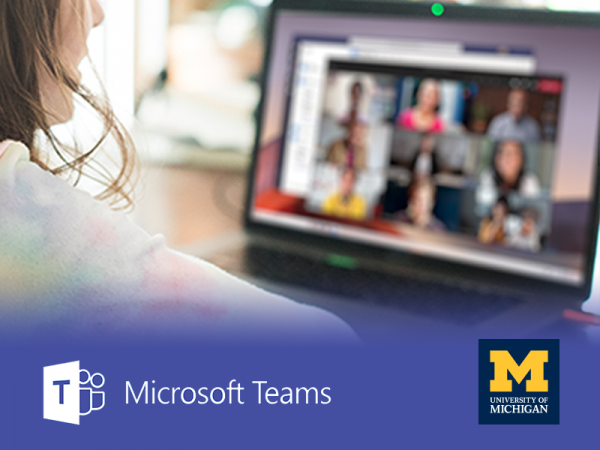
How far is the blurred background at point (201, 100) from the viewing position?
58 cm

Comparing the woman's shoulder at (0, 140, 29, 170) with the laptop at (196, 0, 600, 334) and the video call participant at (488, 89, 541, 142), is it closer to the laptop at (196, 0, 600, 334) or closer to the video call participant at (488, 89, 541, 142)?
the laptop at (196, 0, 600, 334)

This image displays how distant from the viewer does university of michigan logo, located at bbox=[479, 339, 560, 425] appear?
1.08ft

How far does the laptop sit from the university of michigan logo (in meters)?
0.11

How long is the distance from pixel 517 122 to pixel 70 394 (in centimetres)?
45

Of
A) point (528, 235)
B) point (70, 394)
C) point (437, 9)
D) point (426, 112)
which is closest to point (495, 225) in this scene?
point (528, 235)

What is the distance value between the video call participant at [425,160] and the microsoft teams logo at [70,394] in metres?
0.38

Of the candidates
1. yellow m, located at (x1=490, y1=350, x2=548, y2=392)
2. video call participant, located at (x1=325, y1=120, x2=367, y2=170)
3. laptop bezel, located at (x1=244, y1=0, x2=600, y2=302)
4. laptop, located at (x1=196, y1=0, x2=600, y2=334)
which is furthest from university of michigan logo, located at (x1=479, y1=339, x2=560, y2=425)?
video call participant, located at (x1=325, y1=120, x2=367, y2=170)

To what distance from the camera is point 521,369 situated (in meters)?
0.34

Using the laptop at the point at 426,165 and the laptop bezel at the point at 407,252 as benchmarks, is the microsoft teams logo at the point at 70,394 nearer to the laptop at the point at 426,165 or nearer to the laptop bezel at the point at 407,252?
the laptop at the point at 426,165

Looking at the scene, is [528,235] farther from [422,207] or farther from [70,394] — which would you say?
[70,394]

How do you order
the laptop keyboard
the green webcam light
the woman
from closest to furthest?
the woman, the laptop keyboard, the green webcam light

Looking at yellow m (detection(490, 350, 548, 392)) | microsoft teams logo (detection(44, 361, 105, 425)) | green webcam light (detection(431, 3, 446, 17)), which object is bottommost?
microsoft teams logo (detection(44, 361, 105, 425))

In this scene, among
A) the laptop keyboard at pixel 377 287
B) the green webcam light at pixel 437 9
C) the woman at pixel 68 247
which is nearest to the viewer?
the woman at pixel 68 247

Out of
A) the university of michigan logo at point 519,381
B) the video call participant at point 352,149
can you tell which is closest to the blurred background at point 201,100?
the video call participant at point 352,149
